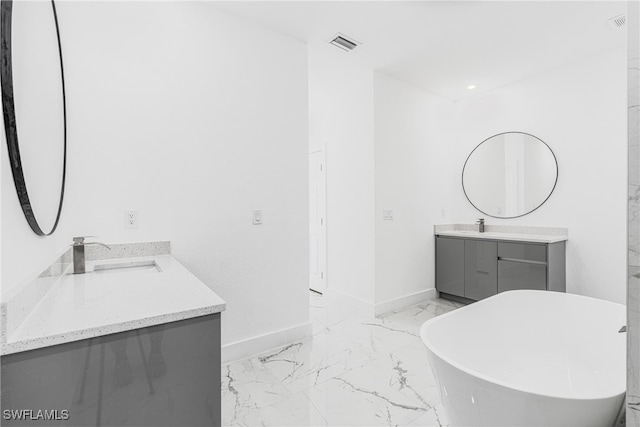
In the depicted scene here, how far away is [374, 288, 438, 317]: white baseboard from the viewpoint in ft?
10.8

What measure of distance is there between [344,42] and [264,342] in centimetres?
248

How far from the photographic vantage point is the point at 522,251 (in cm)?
302

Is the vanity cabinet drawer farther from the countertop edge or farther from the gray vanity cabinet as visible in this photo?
the countertop edge

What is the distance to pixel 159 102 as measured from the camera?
79.4 inches

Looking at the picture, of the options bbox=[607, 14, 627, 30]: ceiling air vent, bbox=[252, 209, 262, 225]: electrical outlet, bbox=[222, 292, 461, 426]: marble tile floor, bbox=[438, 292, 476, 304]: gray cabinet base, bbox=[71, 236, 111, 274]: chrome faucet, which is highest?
bbox=[607, 14, 627, 30]: ceiling air vent

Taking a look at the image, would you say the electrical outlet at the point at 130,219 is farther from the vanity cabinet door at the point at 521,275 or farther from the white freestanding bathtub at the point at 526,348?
the vanity cabinet door at the point at 521,275

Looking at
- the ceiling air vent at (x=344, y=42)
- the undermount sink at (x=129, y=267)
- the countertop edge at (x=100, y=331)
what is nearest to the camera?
the countertop edge at (x=100, y=331)

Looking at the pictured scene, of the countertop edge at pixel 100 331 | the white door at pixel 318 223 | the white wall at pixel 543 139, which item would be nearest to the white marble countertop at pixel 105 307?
the countertop edge at pixel 100 331

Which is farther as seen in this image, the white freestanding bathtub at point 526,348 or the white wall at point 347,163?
the white wall at point 347,163

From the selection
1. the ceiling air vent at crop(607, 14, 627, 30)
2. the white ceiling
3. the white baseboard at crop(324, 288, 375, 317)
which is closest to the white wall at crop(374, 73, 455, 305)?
the white baseboard at crop(324, 288, 375, 317)

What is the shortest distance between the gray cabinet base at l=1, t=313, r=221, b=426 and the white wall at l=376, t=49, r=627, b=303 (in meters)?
2.55

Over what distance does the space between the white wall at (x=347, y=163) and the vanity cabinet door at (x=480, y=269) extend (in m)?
1.05

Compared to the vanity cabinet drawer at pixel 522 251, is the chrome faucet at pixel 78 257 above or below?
above

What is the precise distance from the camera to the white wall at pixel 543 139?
2875 millimetres
